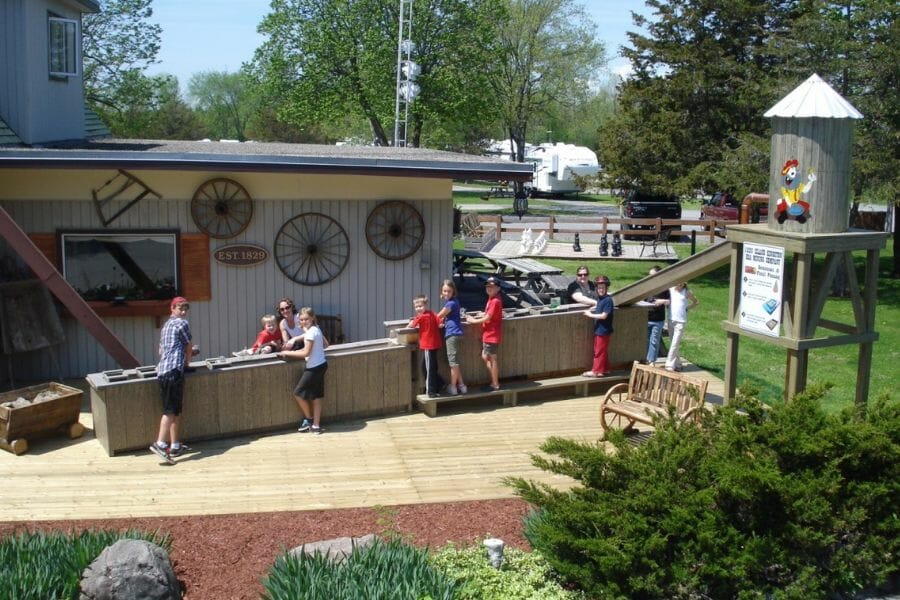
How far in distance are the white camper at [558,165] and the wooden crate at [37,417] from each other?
156 ft

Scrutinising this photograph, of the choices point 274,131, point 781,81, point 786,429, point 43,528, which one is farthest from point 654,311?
point 274,131

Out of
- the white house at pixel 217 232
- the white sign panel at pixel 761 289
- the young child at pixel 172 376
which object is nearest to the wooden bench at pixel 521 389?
the white house at pixel 217 232

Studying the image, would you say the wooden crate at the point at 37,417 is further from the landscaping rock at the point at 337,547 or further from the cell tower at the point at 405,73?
the cell tower at the point at 405,73

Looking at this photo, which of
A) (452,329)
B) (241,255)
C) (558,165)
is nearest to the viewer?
(452,329)

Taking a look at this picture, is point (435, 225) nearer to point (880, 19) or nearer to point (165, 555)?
point (165, 555)

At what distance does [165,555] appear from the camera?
7.78m

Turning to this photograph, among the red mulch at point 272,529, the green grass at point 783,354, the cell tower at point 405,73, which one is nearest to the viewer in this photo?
the red mulch at point 272,529

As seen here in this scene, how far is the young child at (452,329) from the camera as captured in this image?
12.5 metres

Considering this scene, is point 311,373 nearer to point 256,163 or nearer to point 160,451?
point 160,451

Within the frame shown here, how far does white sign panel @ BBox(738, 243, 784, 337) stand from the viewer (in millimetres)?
10289

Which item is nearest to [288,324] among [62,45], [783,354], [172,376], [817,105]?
[172,376]

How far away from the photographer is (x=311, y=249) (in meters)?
14.4

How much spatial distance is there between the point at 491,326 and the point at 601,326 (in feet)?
5.51

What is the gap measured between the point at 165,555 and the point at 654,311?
8.80 metres
